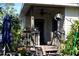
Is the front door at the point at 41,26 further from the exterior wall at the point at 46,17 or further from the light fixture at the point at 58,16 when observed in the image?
the light fixture at the point at 58,16

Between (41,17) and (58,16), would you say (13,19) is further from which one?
(58,16)

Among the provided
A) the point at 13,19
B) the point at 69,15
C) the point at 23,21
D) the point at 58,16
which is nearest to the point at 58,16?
the point at 58,16

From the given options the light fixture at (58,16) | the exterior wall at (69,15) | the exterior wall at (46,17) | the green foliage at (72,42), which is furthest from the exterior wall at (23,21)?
the green foliage at (72,42)

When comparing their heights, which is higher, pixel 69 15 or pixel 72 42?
pixel 69 15

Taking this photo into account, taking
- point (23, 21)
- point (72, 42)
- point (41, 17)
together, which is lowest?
point (72, 42)

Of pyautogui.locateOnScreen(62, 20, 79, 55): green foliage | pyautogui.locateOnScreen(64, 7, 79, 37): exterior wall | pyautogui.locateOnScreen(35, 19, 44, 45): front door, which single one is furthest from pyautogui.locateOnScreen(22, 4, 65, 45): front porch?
pyautogui.locateOnScreen(62, 20, 79, 55): green foliage

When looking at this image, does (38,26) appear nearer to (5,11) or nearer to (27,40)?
(27,40)

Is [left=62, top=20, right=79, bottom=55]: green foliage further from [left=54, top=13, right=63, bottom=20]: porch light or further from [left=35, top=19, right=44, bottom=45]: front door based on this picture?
[left=35, top=19, right=44, bottom=45]: front door

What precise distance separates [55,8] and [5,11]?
1.47 meters

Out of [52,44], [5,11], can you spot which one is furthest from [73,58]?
[5,11]

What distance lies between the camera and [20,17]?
22.0ft

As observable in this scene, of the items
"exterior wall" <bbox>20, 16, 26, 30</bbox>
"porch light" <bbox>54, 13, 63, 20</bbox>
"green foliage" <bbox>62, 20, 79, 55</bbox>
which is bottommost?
"green foliage" <bbox>62, 20, 79, 55</bbox>

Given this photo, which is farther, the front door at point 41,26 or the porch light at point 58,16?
the porch light at point 58,16

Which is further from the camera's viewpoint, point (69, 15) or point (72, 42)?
point (69, 15)
